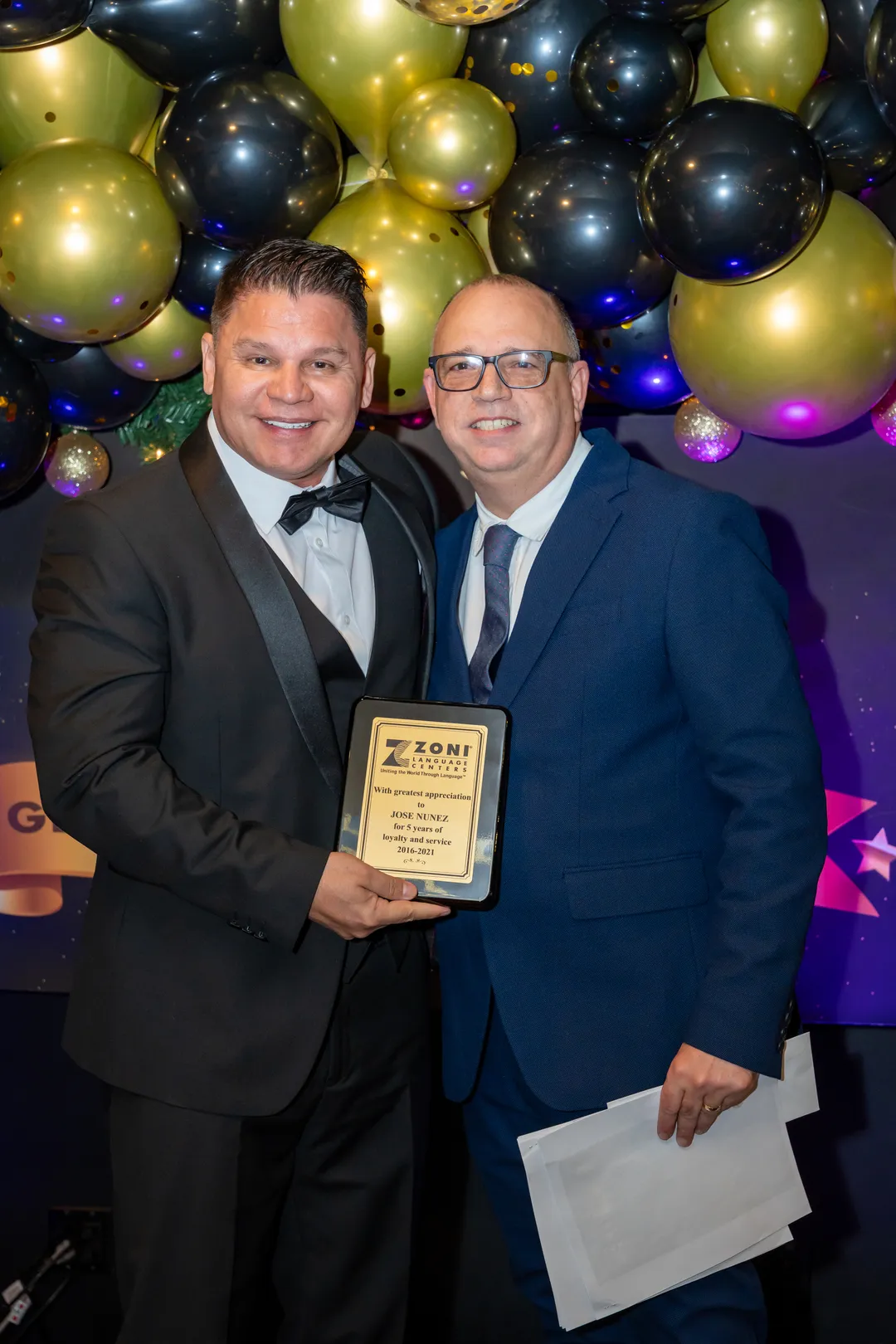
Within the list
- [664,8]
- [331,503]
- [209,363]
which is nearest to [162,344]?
Result: [209,363]

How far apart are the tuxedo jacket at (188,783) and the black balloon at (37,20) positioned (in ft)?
2.73

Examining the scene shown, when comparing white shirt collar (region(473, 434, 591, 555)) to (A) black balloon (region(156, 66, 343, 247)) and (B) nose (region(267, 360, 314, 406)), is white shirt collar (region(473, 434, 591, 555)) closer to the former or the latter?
(B) nose (region(267, 360, 314, 406))

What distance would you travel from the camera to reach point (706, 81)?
2164mm

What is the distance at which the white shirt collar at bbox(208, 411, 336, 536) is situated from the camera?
1.96m

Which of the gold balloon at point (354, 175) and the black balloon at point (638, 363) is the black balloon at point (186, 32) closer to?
the gold balloon at point (354, 175)

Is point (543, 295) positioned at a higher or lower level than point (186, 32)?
lower

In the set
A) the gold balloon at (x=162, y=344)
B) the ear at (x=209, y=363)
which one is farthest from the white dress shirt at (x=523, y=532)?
the gold balloon at (x=162, y=344)

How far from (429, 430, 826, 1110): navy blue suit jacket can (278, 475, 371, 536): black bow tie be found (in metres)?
0.34

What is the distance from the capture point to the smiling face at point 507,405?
195 centimetres

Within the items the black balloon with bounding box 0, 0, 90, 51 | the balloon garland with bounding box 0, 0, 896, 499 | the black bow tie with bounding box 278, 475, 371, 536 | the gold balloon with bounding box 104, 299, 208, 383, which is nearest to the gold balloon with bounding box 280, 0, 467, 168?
the balloon garland with bounding box 0, 0, 896, 499

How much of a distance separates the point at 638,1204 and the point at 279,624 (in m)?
1.05

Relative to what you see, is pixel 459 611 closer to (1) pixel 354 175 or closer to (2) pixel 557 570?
(2) pixel 557 570

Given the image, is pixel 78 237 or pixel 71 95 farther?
pixel 71 95

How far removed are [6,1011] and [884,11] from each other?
110 inches
